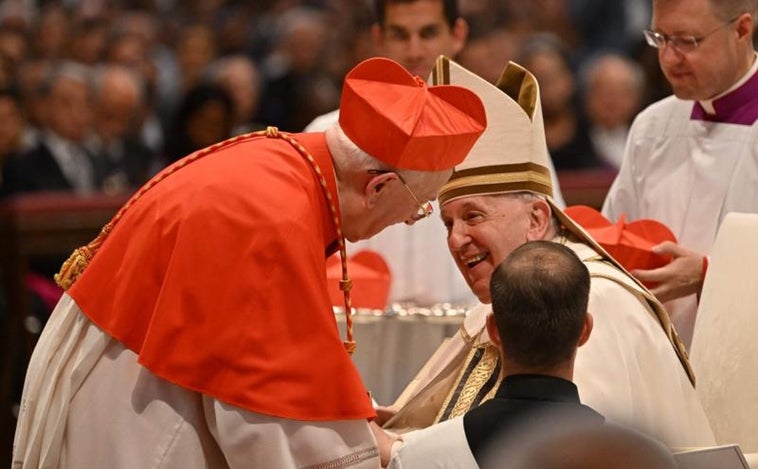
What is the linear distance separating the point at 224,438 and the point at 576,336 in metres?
0.77

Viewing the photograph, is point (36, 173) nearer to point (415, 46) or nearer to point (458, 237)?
point (415, 46)

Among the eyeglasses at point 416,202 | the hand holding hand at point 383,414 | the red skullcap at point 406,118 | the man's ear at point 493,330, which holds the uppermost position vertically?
the red skullcap at point 406,118

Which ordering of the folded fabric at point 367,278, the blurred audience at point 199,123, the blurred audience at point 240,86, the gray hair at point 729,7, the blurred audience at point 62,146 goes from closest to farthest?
the gray hair at point 729,7 < the folded fabric at point 367,278 < the blurred audience at point 62,146 < the blurred audience at point 199,123 < the blurred audience at point 240,86

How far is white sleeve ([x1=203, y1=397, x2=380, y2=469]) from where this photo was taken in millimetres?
3014

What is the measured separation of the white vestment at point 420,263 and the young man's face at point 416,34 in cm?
36

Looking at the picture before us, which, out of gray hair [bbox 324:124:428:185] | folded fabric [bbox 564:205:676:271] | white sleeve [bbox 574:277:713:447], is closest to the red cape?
gray hair [bbox 324:124:428:185]

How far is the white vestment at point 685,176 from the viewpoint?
488 cm

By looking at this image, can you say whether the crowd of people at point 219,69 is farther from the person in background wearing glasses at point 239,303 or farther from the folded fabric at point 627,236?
the person in background wearing glasses at point 239,303

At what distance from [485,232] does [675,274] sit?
3.33 feet

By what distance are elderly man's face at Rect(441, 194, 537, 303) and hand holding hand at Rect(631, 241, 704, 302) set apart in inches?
32.9

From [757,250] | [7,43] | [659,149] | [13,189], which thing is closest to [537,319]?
[757,250]

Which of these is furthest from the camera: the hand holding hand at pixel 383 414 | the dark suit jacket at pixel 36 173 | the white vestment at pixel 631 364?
the dark suit jacket at pixel 36 173

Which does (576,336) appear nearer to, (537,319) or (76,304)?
(537,319)

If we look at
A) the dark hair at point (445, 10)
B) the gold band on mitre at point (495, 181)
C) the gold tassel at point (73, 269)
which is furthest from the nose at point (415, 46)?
the gold tassel at point (73, 269)
